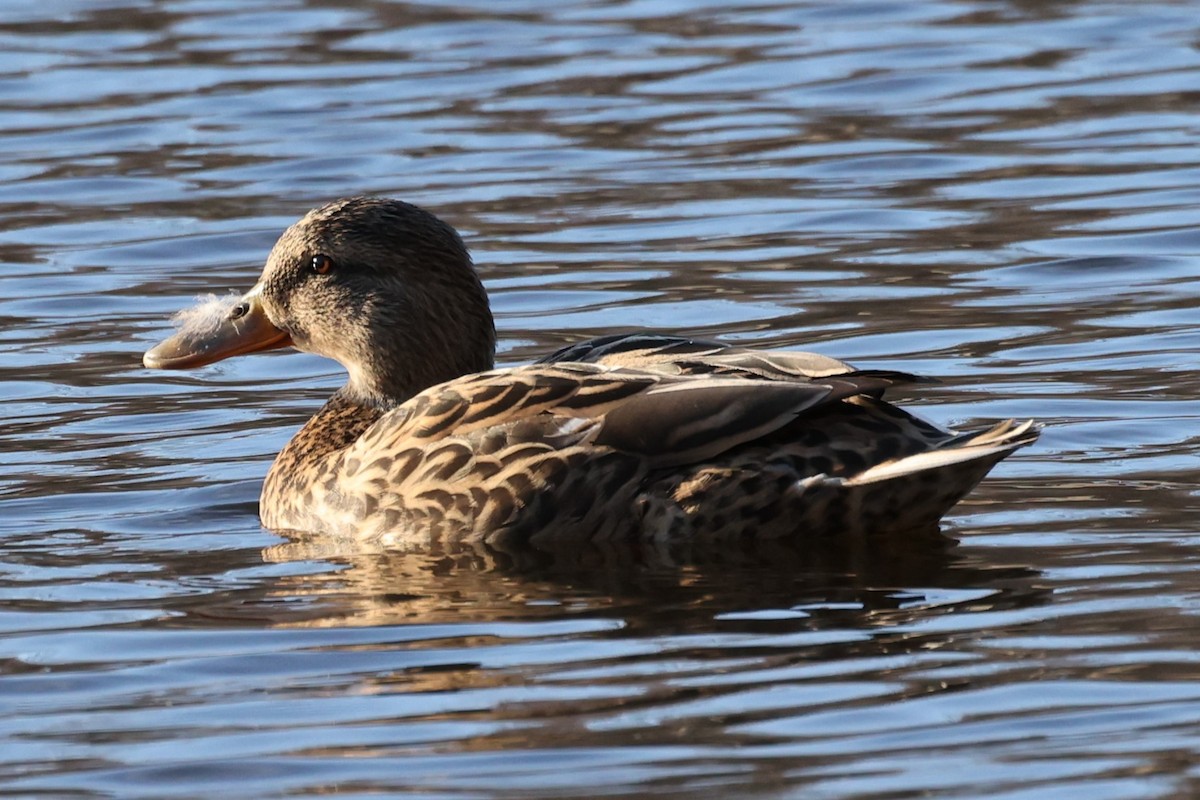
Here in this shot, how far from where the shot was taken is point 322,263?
328 inches

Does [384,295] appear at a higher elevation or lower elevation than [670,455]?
higher

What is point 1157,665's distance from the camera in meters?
5.76

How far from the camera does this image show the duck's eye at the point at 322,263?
27.3 feet

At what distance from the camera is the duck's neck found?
789 cm

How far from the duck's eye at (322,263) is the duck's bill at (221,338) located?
0.94ft

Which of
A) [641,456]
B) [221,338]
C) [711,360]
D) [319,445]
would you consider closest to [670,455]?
[641,456]

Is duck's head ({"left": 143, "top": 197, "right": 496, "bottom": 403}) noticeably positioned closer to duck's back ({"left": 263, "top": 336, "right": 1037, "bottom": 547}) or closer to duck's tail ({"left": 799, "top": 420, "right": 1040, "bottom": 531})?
duck's back ({"left": 263, "top": 336, "right": 1037, "bottom": 547})

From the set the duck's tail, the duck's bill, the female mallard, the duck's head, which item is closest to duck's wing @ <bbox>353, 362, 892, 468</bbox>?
the female mallard

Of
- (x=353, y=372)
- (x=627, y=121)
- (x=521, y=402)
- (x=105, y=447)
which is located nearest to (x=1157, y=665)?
(x=521, y=402)

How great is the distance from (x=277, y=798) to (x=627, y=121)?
385 inches

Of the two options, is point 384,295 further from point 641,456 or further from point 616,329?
point 616,329

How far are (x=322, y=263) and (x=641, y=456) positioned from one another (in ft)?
5.44

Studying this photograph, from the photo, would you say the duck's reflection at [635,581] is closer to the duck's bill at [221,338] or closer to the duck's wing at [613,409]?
the duck's wing at [613,409]

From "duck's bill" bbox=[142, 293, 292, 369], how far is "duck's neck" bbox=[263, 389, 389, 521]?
339mm
